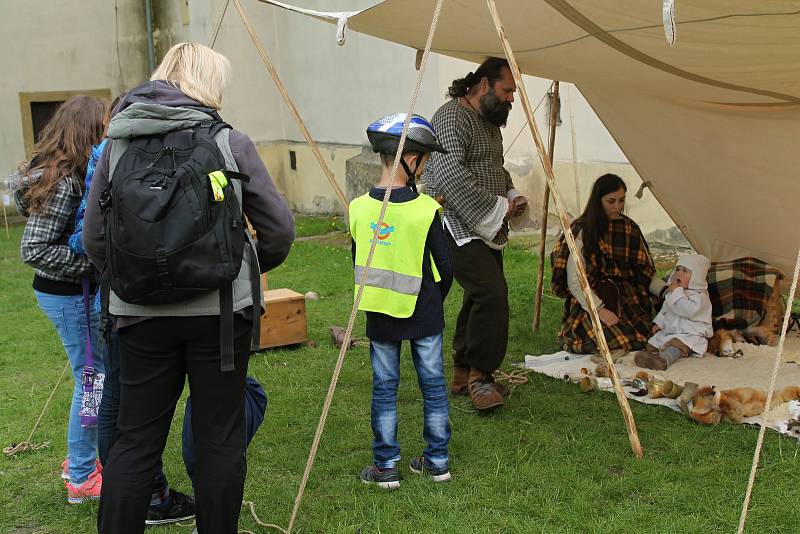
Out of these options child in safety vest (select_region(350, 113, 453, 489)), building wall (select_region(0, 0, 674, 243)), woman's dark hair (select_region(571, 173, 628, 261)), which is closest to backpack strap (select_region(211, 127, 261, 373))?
child in safety vest (select_region(350, 113, 453, 489))

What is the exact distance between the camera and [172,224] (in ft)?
8.12

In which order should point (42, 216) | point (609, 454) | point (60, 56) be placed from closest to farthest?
1. point (42, 216)
2. point (609, 454)
3. point (60, 56)

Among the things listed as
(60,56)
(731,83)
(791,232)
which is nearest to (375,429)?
(731,83)

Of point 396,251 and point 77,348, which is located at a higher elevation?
point 396,251

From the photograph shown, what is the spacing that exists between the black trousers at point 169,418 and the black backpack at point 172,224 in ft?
0.39

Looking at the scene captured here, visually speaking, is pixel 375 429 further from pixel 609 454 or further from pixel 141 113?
pixel 141 113

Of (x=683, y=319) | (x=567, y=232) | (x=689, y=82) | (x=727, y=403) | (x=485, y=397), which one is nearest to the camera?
(x=567, y=232)

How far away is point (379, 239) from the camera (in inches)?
142

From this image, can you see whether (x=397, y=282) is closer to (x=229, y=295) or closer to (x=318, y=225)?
(x=229, y=295)

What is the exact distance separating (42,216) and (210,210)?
1.19 m

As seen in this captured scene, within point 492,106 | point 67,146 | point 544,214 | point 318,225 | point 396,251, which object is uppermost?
point 492,106

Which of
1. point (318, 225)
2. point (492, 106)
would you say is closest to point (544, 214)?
point (492, 106)

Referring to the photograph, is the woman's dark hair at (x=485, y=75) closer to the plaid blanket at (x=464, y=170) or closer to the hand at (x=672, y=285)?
the plaid blanket at (x=464, y=170)

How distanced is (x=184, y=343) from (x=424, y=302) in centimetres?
121
